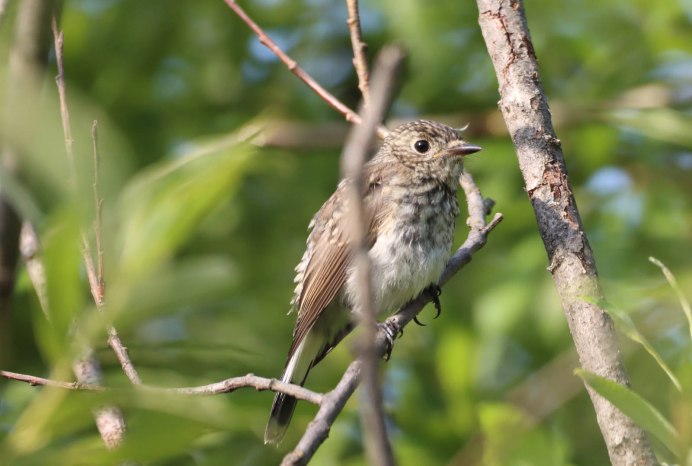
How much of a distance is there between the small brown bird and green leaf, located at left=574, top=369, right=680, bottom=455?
2.84 metres

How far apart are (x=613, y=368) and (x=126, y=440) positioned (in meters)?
1.58

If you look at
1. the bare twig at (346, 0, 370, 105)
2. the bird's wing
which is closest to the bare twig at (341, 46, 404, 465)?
the bare twig at (346, 0, 370, 105)

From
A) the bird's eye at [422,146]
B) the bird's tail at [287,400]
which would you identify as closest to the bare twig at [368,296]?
the bird's tail at [287,400]

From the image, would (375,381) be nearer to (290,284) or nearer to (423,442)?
(423,442)

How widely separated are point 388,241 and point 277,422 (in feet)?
4.49

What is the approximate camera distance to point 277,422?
4.10m

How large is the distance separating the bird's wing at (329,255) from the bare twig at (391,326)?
50 centimetres

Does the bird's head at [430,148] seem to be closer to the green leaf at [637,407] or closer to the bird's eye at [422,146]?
the bird's eye at [422,146]

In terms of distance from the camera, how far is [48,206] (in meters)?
2.17

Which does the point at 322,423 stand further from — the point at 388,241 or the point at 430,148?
the point at 430,148

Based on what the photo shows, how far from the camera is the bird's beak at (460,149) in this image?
535 cm

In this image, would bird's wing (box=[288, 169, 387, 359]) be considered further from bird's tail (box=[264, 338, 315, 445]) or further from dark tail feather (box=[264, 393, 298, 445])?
dark tail feather (box=[264, 393, 298, 445])

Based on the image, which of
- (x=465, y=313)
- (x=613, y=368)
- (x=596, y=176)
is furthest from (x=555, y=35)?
(x=613, y=368)

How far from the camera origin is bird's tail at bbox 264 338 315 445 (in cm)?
409
